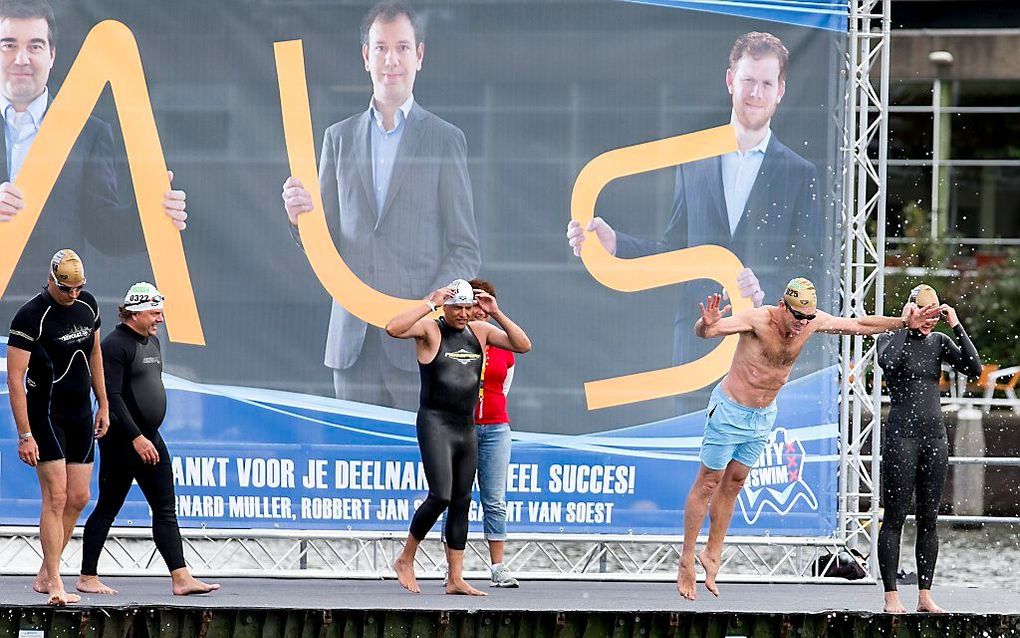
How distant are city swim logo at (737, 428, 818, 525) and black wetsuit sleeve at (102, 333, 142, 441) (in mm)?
4144

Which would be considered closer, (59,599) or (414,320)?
(59,599)

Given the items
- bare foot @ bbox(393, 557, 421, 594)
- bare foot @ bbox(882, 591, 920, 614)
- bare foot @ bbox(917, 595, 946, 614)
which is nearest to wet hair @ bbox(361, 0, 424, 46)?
bare foot @ bbox(393, 557, 421, 594)

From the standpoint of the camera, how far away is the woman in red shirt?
31.3ft

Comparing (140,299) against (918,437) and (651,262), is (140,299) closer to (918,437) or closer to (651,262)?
(651,262)

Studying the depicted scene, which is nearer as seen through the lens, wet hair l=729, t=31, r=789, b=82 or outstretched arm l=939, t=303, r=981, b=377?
outstretched arm l=939, t=303, r=981, b=377

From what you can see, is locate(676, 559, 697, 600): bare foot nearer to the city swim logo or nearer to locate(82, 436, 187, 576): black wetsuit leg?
the city swim logo

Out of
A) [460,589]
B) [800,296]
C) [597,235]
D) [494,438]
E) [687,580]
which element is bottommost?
[460,589]

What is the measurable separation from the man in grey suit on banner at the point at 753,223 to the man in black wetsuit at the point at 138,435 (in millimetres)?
3043

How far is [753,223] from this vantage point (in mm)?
10438

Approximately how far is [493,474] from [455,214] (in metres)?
1.89

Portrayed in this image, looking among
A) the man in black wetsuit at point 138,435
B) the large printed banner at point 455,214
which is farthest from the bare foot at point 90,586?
the large printed banner at point 455,214

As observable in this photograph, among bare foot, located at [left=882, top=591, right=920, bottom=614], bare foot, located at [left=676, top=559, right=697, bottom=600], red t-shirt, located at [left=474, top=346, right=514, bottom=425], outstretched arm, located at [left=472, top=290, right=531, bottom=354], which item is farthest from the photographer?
red t-shirt, located at [left=474, top=346, right=514, bottom=425]

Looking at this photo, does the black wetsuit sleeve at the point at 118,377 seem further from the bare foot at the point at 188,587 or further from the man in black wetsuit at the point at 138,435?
the bare foot at the point at 188,587

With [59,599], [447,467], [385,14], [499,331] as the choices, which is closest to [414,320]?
[499,331]
